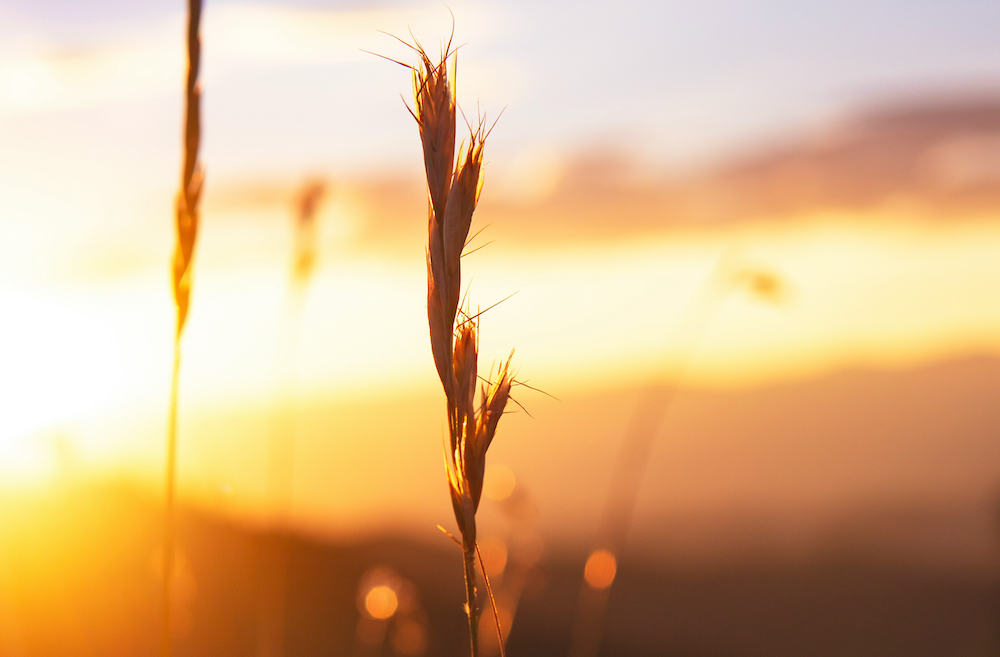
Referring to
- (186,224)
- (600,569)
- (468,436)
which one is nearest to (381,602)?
(600,569)

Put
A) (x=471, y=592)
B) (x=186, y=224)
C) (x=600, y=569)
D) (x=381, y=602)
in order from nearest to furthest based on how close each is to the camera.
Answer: (x=471, y=592) < (x=186, y=224) < (x=600, y=569) < (x=381, y=602)

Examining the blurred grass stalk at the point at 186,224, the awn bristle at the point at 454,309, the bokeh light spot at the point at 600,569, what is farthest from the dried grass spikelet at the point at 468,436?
the bokeh light spot at the point at 600,569

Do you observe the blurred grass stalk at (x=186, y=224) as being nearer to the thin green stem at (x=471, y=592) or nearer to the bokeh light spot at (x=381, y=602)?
the thin green stem at (x=471, y=592)

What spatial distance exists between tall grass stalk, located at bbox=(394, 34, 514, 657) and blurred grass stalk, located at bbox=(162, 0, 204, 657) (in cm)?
34

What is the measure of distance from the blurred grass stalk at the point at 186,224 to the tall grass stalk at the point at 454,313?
0.34m

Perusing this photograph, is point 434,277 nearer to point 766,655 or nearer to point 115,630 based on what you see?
point 115,630

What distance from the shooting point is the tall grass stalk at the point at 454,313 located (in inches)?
32.2

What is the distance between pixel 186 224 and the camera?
1.05 m

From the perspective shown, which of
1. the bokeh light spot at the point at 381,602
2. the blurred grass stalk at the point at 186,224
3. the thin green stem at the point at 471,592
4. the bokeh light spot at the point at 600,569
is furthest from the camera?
the bokeh light spot at the point at 381,602

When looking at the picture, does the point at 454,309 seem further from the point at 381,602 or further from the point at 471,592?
the point at 381,602

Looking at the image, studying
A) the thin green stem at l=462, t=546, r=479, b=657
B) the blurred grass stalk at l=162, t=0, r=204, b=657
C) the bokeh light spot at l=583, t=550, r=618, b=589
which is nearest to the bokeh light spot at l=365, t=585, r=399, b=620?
the bokeh light spot at l=583, t=550, r=618, b=589

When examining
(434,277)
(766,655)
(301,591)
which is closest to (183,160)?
(434,277)

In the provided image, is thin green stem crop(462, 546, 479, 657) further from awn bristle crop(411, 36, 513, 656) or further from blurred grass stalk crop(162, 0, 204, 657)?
blurred grass stalk crop(162, 0, 204, 657)

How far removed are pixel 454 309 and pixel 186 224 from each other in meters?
0.49
